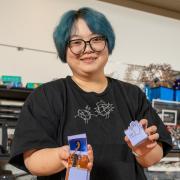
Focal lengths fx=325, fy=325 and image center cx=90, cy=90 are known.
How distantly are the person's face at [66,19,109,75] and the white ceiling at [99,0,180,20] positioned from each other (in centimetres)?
148

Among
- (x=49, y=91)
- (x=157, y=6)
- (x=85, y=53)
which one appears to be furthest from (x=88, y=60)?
(x=157, y=6)

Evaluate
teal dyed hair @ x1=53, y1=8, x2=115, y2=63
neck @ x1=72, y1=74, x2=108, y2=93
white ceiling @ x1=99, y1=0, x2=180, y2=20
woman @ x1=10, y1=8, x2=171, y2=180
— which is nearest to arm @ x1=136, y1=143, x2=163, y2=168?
woman @ x1=10, y1=8, x2=171, y2=180

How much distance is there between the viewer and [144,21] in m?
2.41

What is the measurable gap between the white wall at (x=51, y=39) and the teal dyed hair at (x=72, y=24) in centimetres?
108

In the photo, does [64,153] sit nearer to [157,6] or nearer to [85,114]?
[85,114]

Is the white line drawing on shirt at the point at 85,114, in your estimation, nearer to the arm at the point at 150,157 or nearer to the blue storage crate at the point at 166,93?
the arm at the point at 150,157

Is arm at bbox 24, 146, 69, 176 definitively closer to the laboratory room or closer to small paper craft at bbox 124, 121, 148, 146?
the laboratory room

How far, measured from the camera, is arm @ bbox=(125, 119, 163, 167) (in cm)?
80

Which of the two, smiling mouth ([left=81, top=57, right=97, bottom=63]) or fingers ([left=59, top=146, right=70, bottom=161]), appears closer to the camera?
fingers ([left=59, top=146, right=70, bottom=161])

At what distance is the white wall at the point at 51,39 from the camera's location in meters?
1.96

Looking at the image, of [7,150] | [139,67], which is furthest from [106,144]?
[139,67]

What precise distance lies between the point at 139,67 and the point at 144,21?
36cm

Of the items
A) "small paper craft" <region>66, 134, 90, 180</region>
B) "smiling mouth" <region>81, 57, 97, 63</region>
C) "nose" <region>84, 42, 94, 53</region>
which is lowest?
"small paper craft" <region>66, 134, 90, 180</region>

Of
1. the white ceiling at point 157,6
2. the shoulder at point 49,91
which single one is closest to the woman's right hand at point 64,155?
the shoulder at point 49,91
